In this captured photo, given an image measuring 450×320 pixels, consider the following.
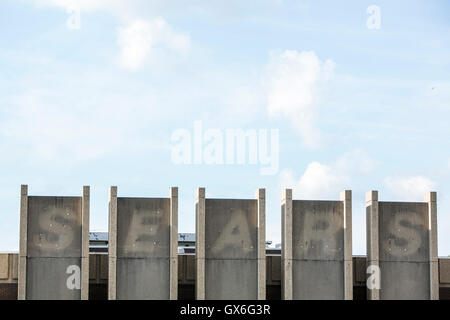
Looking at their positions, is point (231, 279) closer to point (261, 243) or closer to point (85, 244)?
point (261, 243)

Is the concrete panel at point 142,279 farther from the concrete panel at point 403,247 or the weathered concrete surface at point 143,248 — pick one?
the concrete panel at point 403,247

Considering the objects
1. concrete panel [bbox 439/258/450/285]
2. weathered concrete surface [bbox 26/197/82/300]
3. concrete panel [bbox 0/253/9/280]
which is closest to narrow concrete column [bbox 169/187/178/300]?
weathered concrete surface [bbox 26/197/82/300]

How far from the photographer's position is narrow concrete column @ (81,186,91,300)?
4884 centimetres

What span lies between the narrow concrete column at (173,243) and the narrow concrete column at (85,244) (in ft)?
13.3

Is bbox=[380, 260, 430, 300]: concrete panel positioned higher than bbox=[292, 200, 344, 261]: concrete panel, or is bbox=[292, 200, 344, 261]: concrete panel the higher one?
bbox=[292, 200, 344, 261]: concrete panel

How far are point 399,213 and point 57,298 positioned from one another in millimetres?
17631

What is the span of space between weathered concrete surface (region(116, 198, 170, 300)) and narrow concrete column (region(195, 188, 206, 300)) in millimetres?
1450

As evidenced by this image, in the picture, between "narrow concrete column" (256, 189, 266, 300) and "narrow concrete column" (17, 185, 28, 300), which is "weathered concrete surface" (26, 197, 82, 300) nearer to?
"narrow concrete column" (17, 185, 28, 300)

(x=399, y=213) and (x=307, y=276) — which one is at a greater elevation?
(x=399, y=213)

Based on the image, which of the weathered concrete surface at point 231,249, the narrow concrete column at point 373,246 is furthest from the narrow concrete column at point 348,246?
the weathered concrete surface at point 231,249

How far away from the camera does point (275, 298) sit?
168 feet

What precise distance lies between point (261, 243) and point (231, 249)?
4.98ft
